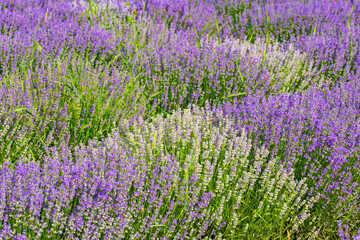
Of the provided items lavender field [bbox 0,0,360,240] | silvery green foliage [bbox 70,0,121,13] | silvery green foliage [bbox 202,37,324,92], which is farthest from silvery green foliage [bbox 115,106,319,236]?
silvery green foliage [bbox 70,0,121,13]

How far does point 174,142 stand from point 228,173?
1.37 ft

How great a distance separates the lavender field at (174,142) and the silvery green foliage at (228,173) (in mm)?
13

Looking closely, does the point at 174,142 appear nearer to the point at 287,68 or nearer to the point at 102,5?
the point at 287,68

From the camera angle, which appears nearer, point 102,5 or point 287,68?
point 287,68

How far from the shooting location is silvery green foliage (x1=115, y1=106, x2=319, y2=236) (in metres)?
2.39

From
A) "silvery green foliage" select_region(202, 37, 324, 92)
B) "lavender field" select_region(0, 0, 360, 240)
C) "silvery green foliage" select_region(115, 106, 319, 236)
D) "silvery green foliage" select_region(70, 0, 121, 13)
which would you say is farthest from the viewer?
"silvery green foliage" select_region(70, 0, 121, 13)

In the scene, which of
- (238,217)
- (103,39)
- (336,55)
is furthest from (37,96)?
(336,55)

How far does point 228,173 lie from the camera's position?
262 centimetres

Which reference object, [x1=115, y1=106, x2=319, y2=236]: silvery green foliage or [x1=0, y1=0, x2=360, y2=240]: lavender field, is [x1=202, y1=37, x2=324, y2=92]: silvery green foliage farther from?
[x1=115, y1=106, x2=319, y2=236]: silvery green foliage

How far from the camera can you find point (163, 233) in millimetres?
2258

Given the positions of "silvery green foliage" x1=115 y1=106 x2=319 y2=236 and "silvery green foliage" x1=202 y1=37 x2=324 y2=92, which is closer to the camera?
"silvery green foliage" x1=115 y1=106 x2=319 y2=236

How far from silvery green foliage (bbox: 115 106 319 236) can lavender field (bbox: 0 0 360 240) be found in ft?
0.04

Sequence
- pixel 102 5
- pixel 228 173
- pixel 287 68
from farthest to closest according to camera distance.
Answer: pixel 102 5 < pixel 287 68 < pixel 228 173

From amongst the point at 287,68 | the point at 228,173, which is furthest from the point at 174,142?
the point at 287,68
